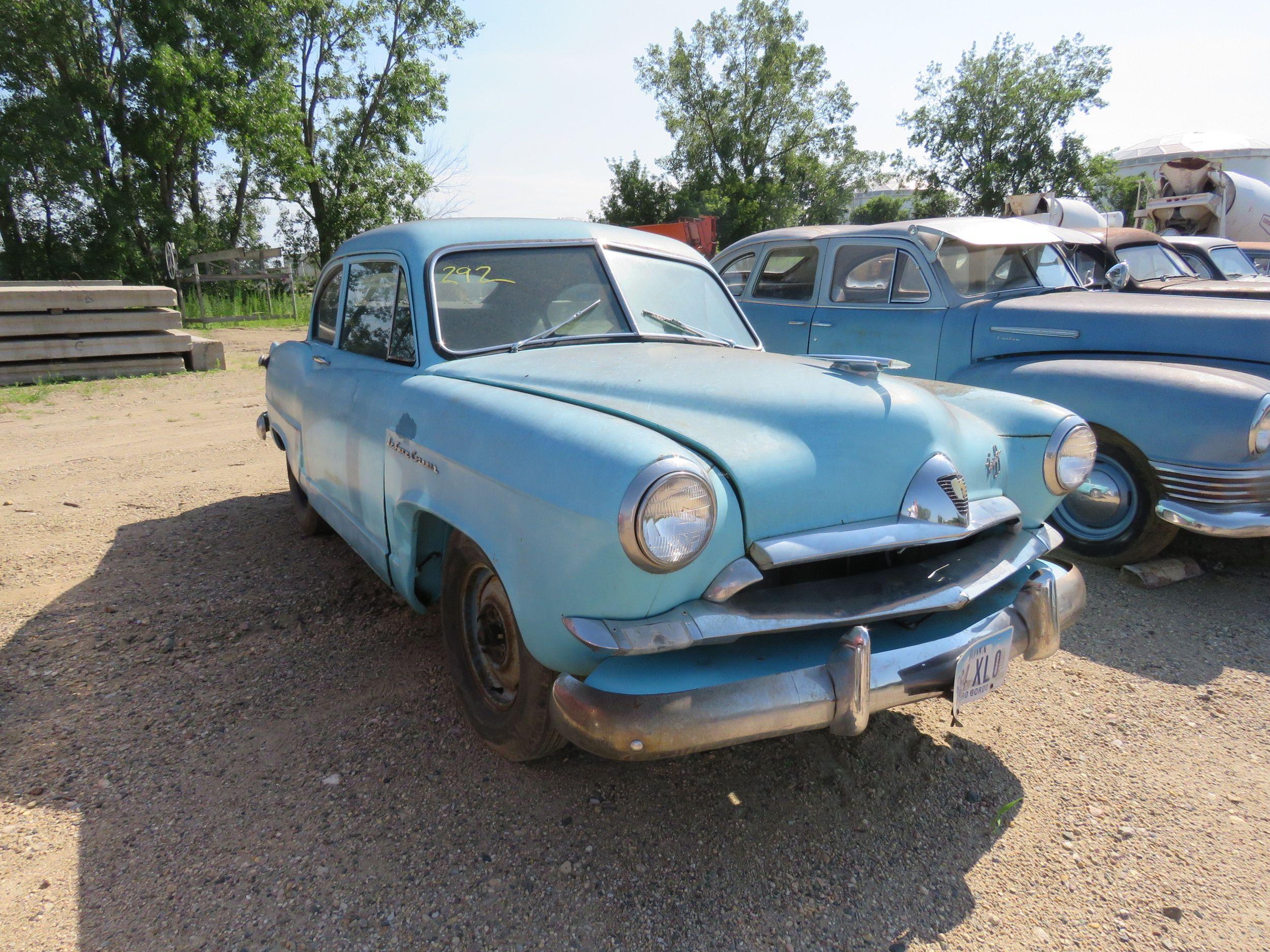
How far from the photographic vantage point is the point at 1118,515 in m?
4.28

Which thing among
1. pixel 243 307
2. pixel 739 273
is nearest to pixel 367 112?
pixel 243 307

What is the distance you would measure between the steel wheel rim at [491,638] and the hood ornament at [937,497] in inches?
45.9

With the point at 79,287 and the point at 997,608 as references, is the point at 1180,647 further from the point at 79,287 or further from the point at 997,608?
the point at 79,287

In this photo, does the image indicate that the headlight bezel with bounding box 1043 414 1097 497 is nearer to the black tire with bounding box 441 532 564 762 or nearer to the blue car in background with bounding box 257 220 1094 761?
the blue car in background with bounding box 257 220 1094 761

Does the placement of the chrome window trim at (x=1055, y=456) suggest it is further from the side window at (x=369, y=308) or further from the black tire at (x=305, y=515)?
the black tire at (x=305, y=515)

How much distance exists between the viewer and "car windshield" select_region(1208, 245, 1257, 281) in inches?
327

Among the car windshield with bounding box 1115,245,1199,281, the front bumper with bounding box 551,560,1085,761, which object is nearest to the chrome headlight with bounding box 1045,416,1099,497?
the front bumper with bounding box 551,560,1085,761

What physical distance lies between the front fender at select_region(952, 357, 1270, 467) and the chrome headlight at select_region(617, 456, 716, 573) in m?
3.15

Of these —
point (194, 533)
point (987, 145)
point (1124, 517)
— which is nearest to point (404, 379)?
point (194, 533)

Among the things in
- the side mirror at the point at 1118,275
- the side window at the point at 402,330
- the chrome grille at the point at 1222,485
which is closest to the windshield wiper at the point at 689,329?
the side window at the point at 402,330

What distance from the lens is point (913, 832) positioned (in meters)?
2.32

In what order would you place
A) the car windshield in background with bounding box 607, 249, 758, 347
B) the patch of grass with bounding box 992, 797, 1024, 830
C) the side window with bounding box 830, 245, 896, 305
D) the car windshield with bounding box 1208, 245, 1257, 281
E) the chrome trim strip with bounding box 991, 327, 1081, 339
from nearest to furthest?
1. the patch of grass with bounding box 992, 797, 1024, 830
2. the car windshield in background with bounding box 607, 249, 758, 347
3. the chrome trim strip with bounding box 991, 327, 1081, 339
4. the side window with bounding box 830, 245, 896, 305
5. the car windshield with bounding box 1208, 245, 1257, 281

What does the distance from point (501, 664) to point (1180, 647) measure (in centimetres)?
294

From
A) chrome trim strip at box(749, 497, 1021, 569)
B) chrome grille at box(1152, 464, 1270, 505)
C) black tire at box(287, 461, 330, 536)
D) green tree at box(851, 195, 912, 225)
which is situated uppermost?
green tree at box(851, 195, 912, 225)
